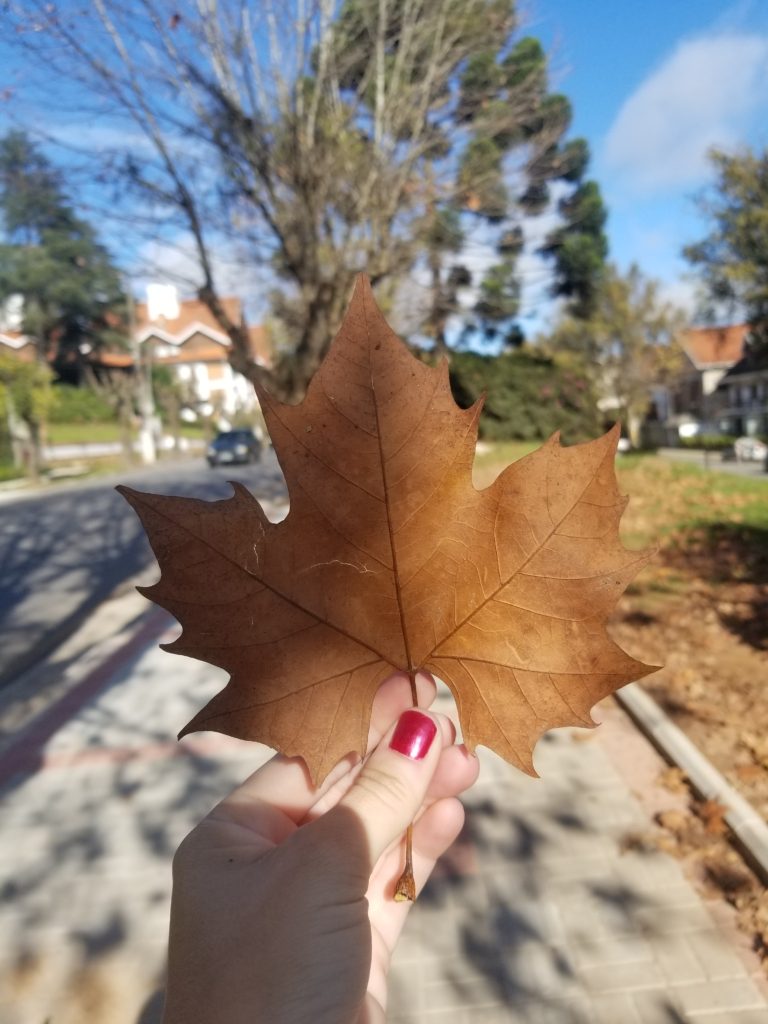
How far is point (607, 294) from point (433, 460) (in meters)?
29.9

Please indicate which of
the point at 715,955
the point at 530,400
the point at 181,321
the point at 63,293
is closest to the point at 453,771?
the point at 715,955

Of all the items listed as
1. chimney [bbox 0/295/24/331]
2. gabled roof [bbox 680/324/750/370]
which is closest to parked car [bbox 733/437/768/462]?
gabled roof [bbox 680/324/750/370]

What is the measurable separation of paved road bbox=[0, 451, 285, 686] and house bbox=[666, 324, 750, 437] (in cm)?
3334

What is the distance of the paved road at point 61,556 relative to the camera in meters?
7.34

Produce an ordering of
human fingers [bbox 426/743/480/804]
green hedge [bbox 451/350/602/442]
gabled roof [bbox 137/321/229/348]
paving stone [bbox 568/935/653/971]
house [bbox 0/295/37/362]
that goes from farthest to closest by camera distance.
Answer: gabled roof [bbox 137/321/229/348], house [bbox 0/295/37/362], green hedge [bbox 451/350/602/442], paving stone [bbox 568/935/653/971], human fingers [bbox 426/743/480/804]

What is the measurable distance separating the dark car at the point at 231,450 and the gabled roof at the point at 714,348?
30270 millimetres

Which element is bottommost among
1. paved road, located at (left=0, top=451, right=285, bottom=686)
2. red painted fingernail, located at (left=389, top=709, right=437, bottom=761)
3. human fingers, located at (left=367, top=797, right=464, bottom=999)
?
paved road, located at (left=0, top=451, right=285, bottom=686)

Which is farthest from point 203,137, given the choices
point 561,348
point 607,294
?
point 561,348

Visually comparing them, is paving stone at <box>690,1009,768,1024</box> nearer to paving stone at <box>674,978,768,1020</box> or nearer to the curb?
paving stone at <box>674,978,768,1020</box>

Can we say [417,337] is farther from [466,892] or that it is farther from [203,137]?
[466,892]

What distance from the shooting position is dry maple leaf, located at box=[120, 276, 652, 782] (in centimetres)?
104

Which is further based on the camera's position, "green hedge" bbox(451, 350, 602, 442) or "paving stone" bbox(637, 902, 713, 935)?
"green hedge" bbox(451, 350, 602, 442)

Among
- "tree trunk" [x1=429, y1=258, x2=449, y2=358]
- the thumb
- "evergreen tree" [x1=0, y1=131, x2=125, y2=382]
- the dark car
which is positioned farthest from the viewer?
"evergreen tree" [x1=0, y1=131, x2=125, y2=382]

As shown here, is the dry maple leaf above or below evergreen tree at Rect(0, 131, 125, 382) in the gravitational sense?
below
